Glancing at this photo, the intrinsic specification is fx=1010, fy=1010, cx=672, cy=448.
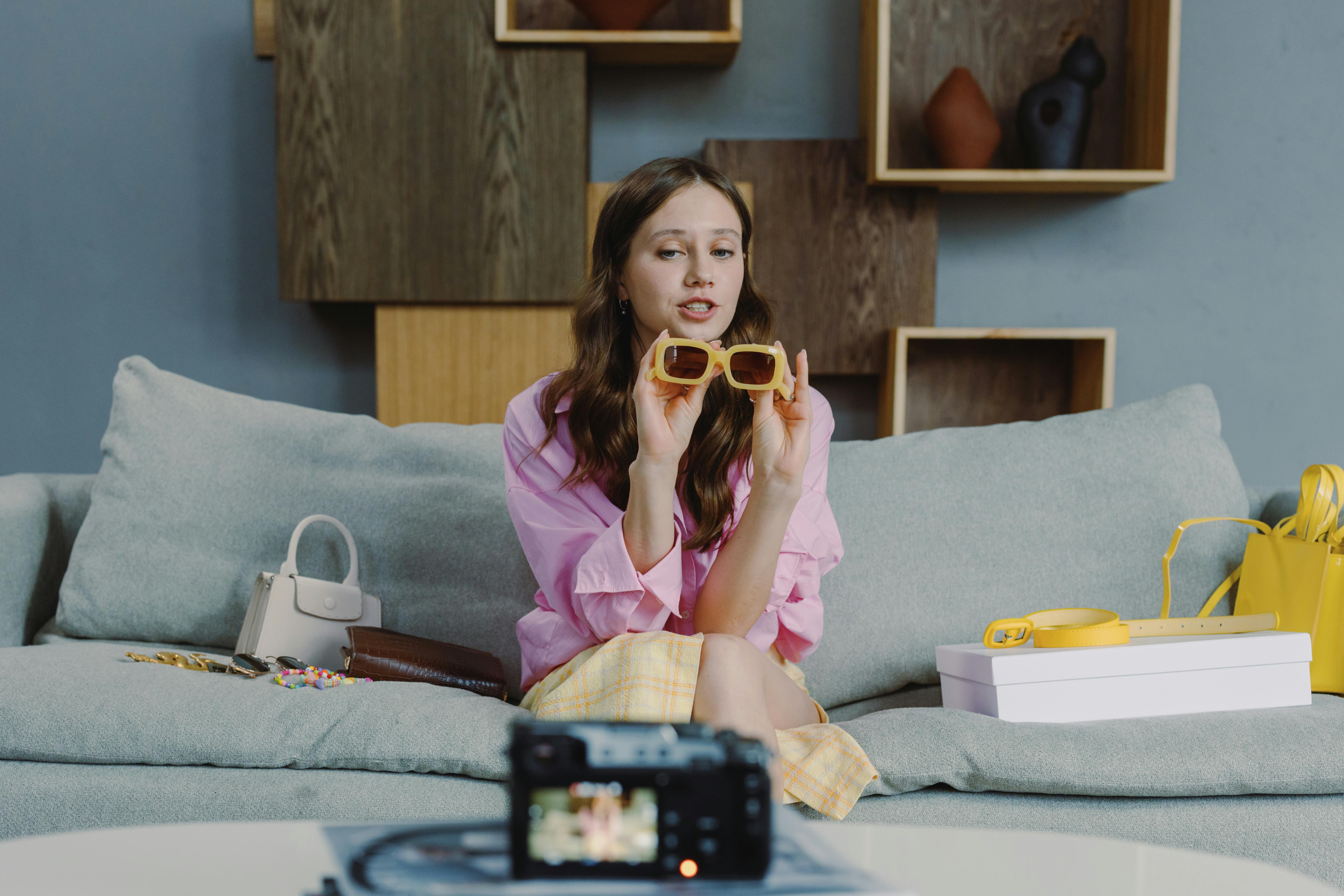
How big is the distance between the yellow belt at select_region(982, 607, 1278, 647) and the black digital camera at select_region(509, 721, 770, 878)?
94cm

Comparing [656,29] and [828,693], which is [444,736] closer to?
[828,693]

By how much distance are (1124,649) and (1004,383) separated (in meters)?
1.31

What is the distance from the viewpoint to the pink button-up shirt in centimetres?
123

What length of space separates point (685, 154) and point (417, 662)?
1503 millimetres

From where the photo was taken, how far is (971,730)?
1161 mm

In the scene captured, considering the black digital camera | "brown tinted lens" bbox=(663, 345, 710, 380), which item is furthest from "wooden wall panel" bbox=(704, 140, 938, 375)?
the black digital camera

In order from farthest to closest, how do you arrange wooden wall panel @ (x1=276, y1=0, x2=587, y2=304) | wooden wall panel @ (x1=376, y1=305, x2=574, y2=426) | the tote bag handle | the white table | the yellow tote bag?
wooden wall panel @ (x1=376, y1=305, x2=574, y2=426), wooden wall panel @ (x1=276, y1=0, x2=587, y2=304), the tote bag handle, the yellow tote bag, the white table

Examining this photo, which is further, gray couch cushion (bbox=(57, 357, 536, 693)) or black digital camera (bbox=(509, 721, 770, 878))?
gray couch cushion (bbox=(57, 357, 536, 693))

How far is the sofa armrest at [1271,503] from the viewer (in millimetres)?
1625

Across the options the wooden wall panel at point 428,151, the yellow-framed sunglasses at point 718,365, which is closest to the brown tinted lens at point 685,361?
the yellow-framed sunglasses at point 718,365

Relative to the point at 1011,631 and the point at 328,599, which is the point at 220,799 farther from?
the point at 1011,631

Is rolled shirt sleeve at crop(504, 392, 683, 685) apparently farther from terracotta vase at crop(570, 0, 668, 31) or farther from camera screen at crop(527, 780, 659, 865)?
terracotta vase at crop(570, 0, 668, 31)

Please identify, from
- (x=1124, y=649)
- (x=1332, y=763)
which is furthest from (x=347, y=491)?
(x=1332, y=763)

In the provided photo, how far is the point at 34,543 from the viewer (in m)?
1.59
